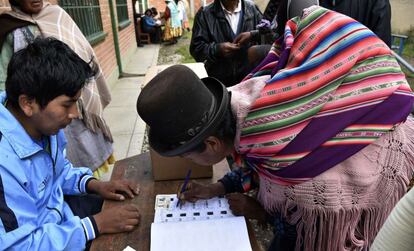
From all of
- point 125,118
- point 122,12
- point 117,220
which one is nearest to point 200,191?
point 117,220

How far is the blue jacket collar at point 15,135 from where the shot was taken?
3.78ft

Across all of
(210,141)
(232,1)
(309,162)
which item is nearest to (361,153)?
(309,162)

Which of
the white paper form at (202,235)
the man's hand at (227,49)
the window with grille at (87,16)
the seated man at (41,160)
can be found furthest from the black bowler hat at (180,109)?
the window with grille at (87,16)

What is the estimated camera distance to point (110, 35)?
21.3ft

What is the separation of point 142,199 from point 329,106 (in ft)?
2.67

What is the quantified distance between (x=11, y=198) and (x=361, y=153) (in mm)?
1071

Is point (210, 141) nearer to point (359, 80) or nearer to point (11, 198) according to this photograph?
point (359, 80)

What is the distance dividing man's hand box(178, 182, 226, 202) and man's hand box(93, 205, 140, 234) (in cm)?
20

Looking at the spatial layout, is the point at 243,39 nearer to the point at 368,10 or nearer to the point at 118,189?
the point at 368,10

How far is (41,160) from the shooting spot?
1307 millimetres

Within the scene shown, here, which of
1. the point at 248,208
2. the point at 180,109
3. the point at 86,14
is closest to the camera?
the point at 180,109

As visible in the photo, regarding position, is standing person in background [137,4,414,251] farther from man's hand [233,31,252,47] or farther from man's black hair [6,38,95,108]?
man's hand [233,31,252,47]

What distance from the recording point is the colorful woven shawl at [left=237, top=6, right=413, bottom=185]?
93 centimetres

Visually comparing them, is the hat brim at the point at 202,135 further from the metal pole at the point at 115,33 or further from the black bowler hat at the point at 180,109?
the metal pole at the point at 115,33
